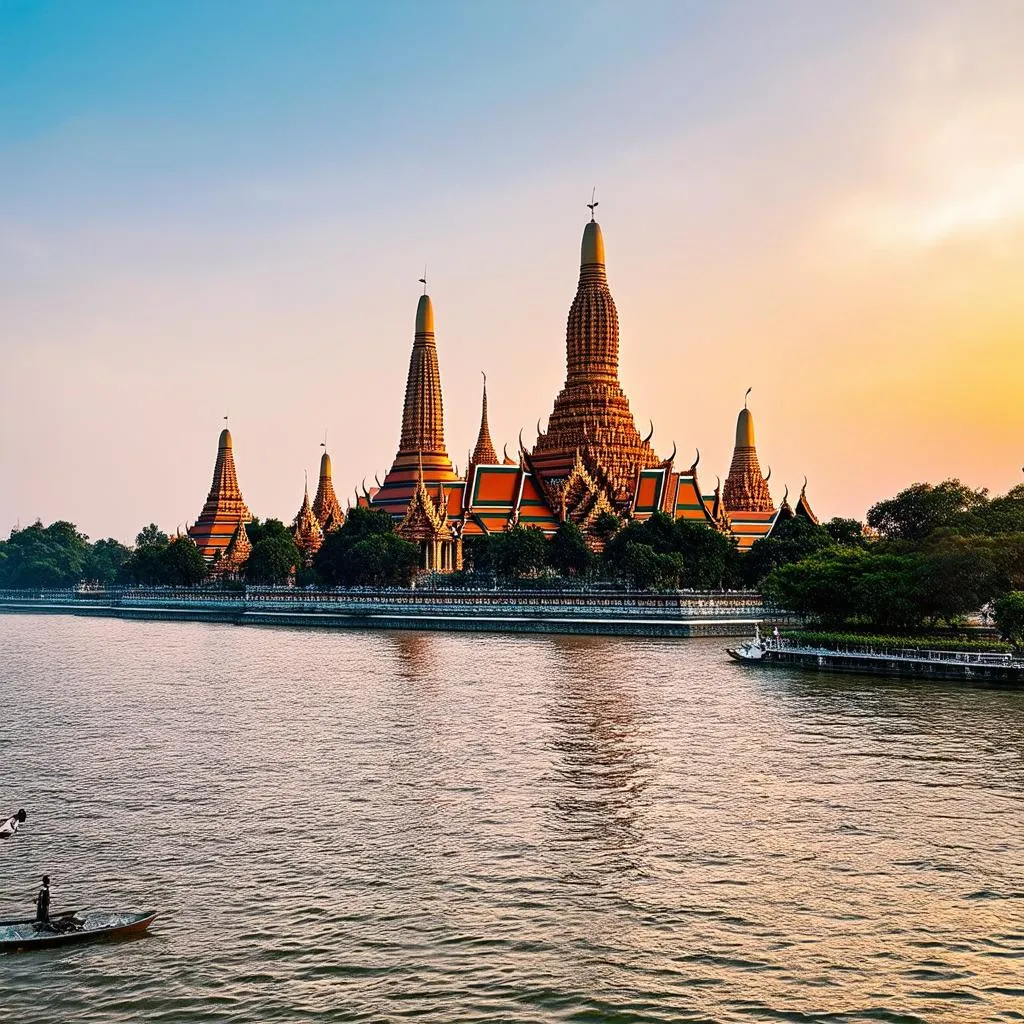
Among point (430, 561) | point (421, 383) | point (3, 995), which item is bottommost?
point (3, 995)

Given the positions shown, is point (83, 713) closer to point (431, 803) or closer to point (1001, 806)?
point (431, 803)

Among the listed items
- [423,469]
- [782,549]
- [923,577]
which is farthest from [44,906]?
[423,469]

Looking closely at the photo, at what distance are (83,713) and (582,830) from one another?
931 inches

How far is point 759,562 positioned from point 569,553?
14991 millimetres

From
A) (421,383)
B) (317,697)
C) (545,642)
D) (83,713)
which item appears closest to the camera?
(83,713)

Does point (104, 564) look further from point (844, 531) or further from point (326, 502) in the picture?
point (844, 531)

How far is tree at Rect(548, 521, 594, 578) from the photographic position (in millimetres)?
91938

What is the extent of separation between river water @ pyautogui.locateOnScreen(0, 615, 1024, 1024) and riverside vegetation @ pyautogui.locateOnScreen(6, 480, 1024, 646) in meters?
8.84

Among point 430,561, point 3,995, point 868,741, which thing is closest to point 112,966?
point 3,995

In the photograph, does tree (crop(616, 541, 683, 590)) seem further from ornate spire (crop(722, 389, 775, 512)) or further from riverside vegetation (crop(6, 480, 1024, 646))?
ornate spire (crop(722, 389, 775, 512))

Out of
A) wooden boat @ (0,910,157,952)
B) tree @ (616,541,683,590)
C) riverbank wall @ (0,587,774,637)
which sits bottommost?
wooden boat @ (0,910,157,952)

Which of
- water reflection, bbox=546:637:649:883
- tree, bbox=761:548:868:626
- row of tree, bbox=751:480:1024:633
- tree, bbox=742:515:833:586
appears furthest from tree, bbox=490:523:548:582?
water reflection, bbox=546:637:649:883

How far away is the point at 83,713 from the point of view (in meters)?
40.6

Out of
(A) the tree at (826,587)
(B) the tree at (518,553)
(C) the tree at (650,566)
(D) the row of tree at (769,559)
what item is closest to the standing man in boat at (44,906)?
(D) the row of tree at (769,559)
